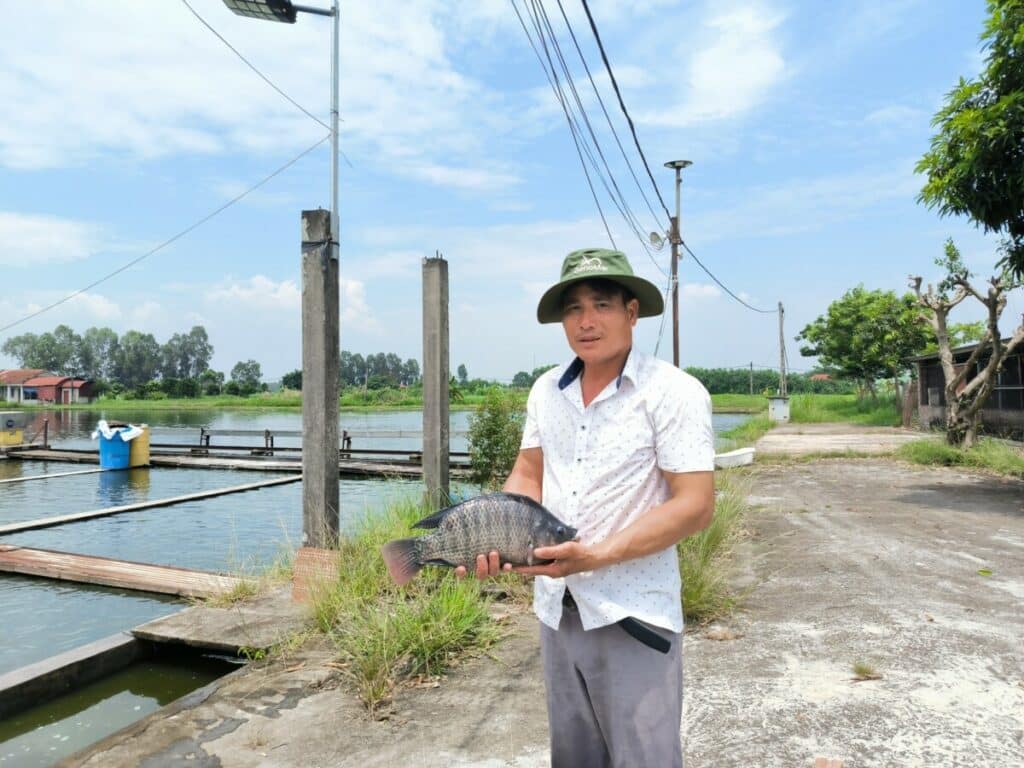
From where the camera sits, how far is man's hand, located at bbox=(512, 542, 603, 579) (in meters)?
1.67

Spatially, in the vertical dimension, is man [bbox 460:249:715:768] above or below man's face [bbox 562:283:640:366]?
below

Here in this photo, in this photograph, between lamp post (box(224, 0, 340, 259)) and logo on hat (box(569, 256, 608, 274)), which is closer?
logo on hat (box(569, 256, 608, 274))

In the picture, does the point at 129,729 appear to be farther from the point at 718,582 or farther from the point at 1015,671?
the point at 1015,671

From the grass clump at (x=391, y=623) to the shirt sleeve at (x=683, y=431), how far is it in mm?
1688

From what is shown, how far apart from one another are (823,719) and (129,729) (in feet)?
10.3

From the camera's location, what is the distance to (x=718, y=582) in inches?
192

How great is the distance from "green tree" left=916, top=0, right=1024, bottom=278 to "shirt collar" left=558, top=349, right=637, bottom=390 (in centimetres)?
826

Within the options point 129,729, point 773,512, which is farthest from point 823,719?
point 773,512

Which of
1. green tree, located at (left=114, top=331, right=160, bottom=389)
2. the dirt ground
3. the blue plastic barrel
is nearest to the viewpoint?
the dirt ground

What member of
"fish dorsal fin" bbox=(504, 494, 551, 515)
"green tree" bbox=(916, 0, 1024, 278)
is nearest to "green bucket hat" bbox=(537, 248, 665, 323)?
"fish dorsal fin" bbox=(504, 494, 551, 515)

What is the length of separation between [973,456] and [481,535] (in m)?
14.0

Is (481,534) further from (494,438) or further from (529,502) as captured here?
(494,438)

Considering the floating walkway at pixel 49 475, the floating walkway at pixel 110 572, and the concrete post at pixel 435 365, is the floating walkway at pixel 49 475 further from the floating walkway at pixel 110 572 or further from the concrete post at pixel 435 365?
the concrete post at pixel 435 365

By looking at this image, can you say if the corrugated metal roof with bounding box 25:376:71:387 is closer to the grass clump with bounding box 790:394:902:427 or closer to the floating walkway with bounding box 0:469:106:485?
the floating walkway with bounding box 0:469:106:485
